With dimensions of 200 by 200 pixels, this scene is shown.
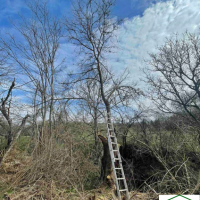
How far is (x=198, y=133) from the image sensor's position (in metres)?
6.24

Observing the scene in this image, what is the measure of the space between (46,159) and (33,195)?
A: 0.97 metres

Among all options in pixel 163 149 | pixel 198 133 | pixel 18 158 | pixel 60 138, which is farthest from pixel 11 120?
pixel 198 133

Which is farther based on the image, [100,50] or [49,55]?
[49,55]

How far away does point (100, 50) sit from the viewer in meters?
7.45

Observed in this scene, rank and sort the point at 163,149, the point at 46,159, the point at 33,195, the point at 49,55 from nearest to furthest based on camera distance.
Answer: the point at 33,195 < the point at 46,159 < the point at 163,149 < the point at 49,55

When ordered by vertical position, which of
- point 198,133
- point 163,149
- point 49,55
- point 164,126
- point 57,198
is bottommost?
point 57,198

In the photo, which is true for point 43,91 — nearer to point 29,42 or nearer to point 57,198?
point 29,42

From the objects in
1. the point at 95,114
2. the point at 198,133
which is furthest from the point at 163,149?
the point at 95,114

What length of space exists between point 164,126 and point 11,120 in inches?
332

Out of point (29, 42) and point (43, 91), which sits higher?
point (29, 42)

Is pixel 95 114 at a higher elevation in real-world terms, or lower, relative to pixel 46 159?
higher

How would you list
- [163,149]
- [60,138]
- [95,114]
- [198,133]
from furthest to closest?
[95,114]
[163,149]
[198,133]
[60,138]

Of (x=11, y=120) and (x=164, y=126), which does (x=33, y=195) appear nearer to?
(x=11, y=120)

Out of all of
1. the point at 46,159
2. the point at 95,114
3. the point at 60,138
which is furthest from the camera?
the point at 95,114
